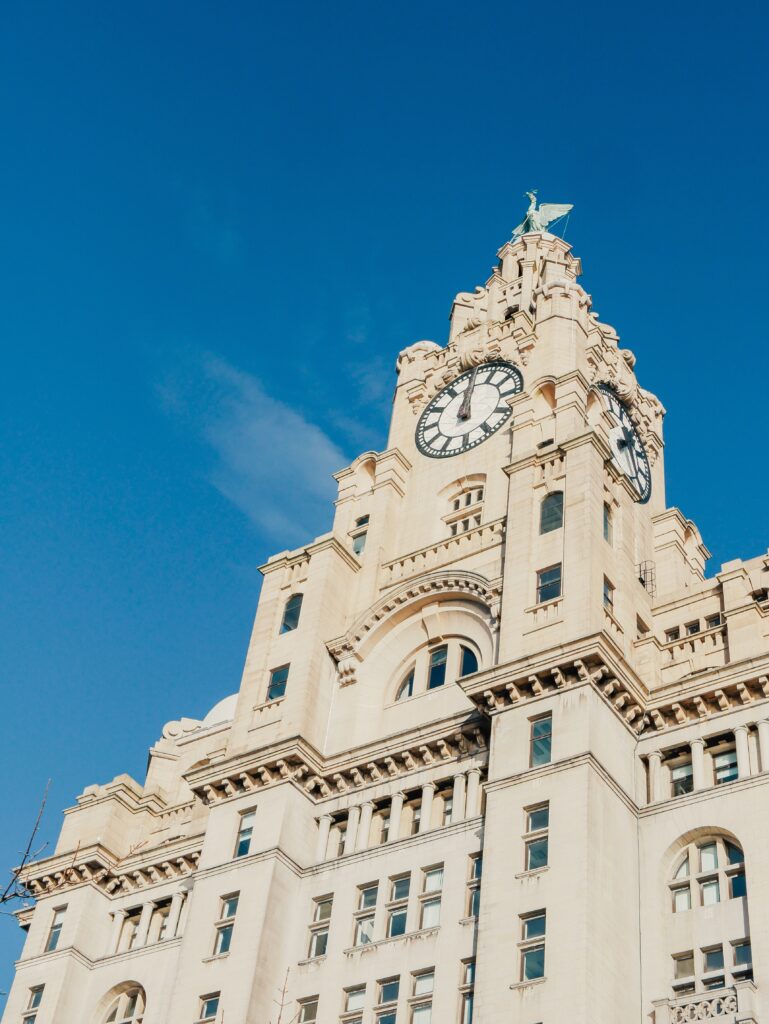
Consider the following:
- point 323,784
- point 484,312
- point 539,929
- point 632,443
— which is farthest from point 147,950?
point 484,312

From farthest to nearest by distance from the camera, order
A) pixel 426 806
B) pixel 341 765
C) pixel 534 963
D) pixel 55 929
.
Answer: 1. pixel 55 929
2. pixel 341 765
3. pixel 426 806
4. pixel 534 963

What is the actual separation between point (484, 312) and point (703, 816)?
3873cm

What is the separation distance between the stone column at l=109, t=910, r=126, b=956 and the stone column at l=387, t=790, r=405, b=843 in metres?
14.4

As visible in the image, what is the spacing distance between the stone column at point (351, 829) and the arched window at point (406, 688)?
6.06m

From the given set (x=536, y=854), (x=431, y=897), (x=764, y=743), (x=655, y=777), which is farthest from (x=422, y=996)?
(x=764, y=743)

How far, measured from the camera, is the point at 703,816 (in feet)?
167

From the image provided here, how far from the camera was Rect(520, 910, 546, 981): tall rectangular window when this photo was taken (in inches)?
1847

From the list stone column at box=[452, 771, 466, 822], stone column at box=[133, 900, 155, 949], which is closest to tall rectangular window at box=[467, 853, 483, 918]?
stone column at box=[452, 771, 466, 822]

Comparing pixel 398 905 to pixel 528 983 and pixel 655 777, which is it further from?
pixel 655 777

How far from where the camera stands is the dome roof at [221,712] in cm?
7844

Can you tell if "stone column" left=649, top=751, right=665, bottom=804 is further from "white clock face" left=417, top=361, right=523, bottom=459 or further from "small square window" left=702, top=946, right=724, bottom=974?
"white clock face" left=417, top=361, right=523, bottom=459

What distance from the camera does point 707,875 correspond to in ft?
163

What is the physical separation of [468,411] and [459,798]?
23639 millimetres

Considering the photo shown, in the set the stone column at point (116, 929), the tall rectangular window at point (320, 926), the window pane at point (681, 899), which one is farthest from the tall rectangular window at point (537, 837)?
the stone column at point (116, 929)
